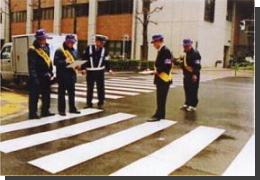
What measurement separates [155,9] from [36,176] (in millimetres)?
26065

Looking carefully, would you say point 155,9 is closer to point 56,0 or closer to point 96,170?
point 56,0

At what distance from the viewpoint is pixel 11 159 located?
195 inches

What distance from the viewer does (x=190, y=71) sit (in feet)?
29.4

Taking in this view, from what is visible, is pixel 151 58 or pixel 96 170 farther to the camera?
pixel 151 58

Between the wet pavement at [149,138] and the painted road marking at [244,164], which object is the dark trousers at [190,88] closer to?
the wet pavement at [149,138]

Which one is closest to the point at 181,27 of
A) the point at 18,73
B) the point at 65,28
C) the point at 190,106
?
the point at 65,28

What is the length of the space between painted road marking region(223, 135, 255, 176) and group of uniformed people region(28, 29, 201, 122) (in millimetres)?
2234

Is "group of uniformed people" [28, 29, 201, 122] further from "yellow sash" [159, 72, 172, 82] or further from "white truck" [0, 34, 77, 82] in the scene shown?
"white truck" [0, 34, 77, 82]

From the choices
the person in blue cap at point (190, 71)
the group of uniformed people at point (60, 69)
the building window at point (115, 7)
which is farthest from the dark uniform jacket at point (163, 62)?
the building window at point (115, 7)

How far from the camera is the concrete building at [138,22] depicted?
29031 mm

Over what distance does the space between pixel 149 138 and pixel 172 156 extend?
1.02 meters

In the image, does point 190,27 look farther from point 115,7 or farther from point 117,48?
point 115,7

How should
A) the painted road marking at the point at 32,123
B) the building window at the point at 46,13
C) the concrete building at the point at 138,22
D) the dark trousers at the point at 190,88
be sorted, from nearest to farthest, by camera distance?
the painted road marking at the point at 32,123
the dark trousers at the point at 190,88
the concrete building at the point at 138,22
the building window at the point at 46,13

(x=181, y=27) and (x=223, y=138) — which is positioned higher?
(x=181, y=27)
